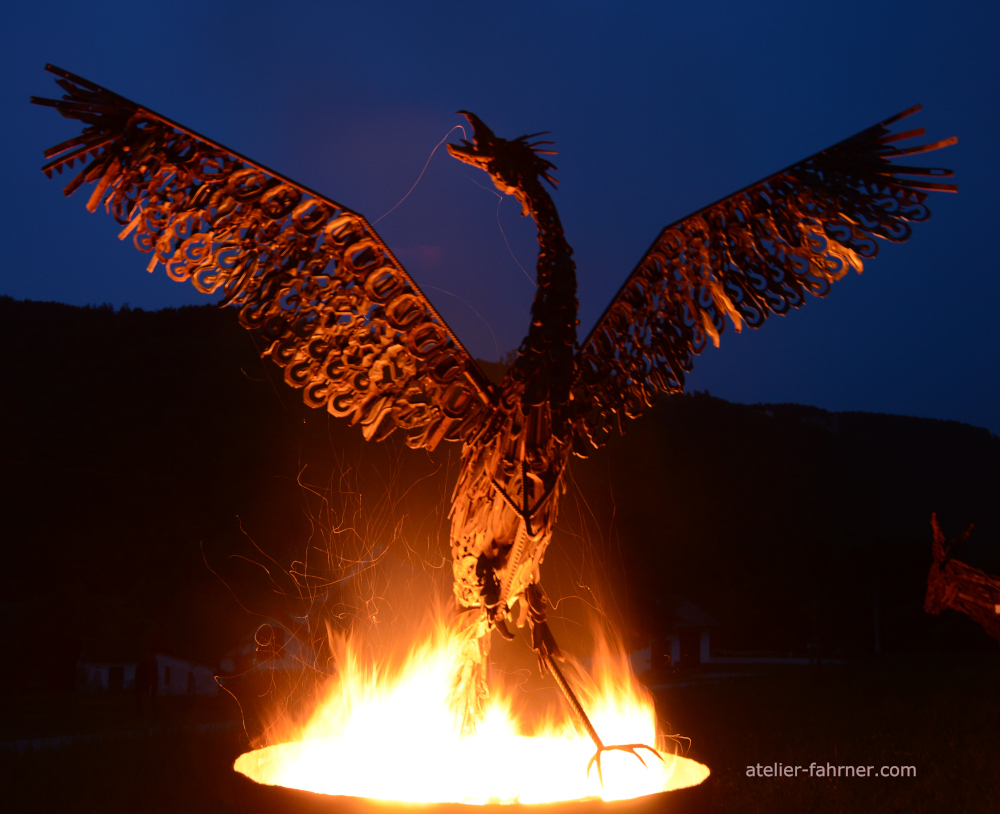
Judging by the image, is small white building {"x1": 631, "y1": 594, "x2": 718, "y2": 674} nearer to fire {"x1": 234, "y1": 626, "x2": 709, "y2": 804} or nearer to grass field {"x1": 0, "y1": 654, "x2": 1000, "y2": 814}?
grass field {"x1": 0, "y1": 654, "x2": 1000, "y2": 814}

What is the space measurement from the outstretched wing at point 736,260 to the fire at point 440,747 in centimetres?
145

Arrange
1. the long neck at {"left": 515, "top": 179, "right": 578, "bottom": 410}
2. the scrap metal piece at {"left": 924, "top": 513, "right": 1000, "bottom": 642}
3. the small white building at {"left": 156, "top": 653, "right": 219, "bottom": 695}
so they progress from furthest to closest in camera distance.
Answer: the small white building at {"left": 156, "top": 653, "right": 219, "bottom": 695}
the scrap metal piece at {"left": 924, "top": 513, "right": 1000, "bottom": 642}
the long neck at {"left": 515, "top": 179, "right": 578, "bottom": 410}

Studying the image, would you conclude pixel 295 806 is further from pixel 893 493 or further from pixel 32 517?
pixel 893 493

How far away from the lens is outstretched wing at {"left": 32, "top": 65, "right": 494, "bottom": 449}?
3094 millimetres

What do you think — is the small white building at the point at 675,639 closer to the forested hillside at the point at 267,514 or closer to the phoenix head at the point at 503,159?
the forested hillside at the point at 267,514

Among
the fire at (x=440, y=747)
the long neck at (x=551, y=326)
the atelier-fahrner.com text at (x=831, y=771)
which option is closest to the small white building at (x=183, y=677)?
the fire at (x=440, y=747)

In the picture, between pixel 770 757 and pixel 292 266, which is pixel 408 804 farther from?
pixel 770 757

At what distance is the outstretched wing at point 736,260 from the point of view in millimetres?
3217

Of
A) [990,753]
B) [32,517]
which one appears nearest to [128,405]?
[32,517]

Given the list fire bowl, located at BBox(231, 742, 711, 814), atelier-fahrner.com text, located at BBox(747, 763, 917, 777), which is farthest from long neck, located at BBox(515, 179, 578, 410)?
atelier-fahrner.com text, located at BBox(747, 763, 917, 777)

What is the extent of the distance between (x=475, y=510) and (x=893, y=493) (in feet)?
128

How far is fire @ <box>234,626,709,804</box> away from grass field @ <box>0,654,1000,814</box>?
0.85 feet

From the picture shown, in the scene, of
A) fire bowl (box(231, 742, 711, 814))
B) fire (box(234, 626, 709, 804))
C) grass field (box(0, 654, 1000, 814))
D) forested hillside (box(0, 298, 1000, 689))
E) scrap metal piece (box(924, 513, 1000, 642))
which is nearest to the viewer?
fire bowl (box(231, 742, 711, 814))

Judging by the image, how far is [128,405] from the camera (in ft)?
76.9
